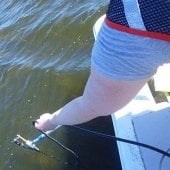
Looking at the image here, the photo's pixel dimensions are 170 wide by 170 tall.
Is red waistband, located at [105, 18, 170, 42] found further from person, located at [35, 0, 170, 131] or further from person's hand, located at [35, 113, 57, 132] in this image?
person's hand, located at [35, 113, 57, 132]

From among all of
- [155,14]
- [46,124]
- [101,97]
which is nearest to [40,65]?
[46,124]

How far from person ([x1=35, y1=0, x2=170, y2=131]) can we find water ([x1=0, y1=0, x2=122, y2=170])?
222 centimetres

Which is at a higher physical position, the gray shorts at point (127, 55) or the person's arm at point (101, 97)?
the gray shorts at point (127, 55)

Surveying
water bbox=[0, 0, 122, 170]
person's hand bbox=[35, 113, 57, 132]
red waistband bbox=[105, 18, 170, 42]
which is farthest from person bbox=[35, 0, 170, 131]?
water bbox=[0, 0, 122, 170]

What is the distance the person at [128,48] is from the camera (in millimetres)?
1282

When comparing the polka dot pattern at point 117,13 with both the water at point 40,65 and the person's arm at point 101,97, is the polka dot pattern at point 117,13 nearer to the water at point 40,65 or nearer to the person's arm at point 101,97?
the person's arm at point 101,97

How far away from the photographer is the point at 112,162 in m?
3.57

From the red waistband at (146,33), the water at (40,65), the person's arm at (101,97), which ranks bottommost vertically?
the water at (40,65)

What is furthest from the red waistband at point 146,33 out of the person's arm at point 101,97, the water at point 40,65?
the water at point 40,65

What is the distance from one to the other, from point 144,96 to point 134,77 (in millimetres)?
1606

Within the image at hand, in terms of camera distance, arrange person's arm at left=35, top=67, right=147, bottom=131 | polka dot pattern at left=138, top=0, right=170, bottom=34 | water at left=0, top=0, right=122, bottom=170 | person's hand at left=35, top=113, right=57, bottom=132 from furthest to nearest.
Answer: water at left=0, top=0, right=122, bottom=170 < person's hand at left=35, top=113, right=57, bottom=132 < person's arm at left=35, top=67, right=147, bottom=131 < polka dot pattern at left=138, top=0, right=170, bottom=34

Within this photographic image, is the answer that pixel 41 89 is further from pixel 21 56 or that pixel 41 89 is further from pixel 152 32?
pixel 152 32

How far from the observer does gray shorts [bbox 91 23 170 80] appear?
1332 mm

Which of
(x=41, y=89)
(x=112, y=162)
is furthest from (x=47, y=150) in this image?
(x=41, y=89)
